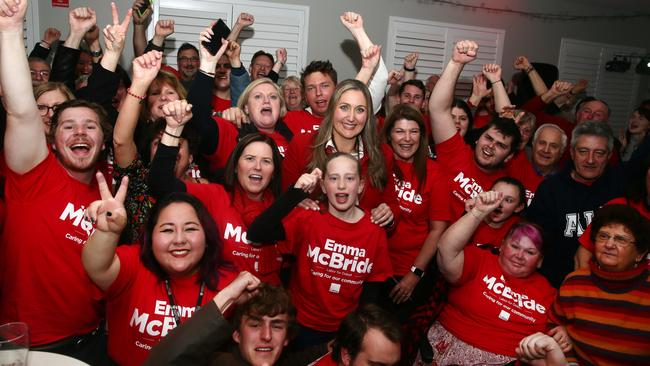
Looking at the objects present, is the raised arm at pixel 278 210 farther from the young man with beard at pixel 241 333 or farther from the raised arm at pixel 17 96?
the raised arm at pixel 17 96

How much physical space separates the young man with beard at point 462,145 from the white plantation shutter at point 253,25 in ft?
9.82

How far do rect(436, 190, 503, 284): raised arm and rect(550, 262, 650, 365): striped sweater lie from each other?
0.49 meters

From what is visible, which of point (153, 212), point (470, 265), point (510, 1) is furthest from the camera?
point (510, 1)

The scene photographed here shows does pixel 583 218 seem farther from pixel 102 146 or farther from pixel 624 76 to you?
pixel 624 76

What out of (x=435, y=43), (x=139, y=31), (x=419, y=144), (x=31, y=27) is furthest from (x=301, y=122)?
(x=435, y=43)

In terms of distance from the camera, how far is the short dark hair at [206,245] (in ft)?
6.29

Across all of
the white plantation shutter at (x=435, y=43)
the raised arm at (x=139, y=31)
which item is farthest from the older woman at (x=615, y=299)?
the white plantation shutter at (x=435, y=43)

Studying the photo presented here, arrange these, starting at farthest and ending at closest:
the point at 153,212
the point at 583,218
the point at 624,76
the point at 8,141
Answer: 1. the point at 624,76
2. the point at 583,218
3. the point at 153,212
4. the point at 8,141

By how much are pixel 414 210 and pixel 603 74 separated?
704cm

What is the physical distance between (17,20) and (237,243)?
1.21 m

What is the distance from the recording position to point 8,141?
1847 mm

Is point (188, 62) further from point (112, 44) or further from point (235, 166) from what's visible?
point (235, 166)

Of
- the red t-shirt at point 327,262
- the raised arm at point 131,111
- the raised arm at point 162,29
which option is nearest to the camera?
the raised arm at point 131,111

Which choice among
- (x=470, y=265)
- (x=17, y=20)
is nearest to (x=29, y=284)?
(x=17, y=20)
